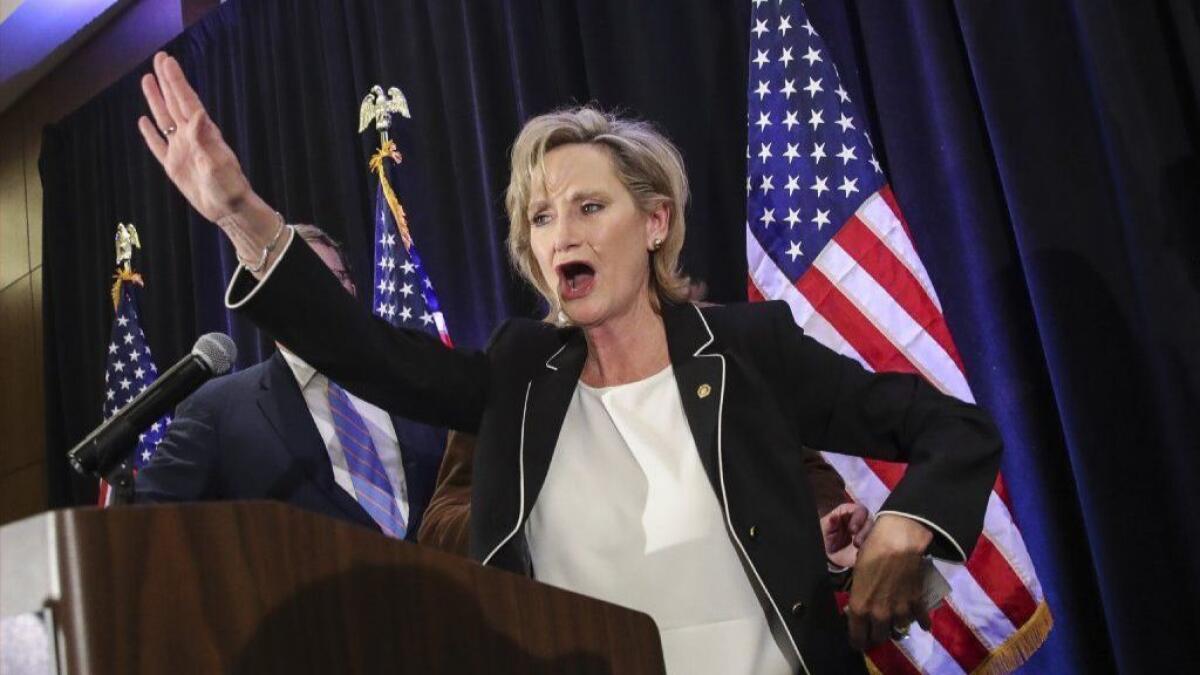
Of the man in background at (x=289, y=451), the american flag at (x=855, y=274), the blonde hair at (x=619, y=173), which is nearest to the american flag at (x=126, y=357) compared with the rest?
the man in background at (x=289, y=451)

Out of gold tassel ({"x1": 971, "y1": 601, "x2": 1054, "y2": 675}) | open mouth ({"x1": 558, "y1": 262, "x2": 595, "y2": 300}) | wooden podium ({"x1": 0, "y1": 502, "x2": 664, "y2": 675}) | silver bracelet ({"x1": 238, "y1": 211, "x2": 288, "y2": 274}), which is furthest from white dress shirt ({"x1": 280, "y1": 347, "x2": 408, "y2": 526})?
wooden podium ({"x1": 0, "y1": 502, "x2": 664, "y2": 675})

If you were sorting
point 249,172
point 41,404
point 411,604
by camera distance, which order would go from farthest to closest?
point 41,404 → point 249,172 → point 411,604

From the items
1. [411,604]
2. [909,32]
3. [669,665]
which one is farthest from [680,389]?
[909,32]

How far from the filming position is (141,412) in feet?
4.77

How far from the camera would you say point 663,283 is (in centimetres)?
217

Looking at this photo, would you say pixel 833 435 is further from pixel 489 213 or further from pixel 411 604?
pixel 489 213

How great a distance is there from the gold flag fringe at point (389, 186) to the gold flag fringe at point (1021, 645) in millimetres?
2026

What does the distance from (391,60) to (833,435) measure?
287 cm

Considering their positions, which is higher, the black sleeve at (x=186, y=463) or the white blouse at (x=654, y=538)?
the black sleeve at (x=186, y=463)

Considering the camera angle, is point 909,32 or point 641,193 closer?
point 641,193

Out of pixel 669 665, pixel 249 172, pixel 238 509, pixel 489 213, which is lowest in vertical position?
pixel 669 665

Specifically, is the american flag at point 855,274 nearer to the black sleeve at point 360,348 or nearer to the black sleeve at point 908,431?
the black sleeve at point 908,431

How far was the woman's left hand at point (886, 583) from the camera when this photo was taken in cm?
161

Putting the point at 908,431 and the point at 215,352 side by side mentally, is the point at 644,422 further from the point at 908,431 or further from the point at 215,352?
the point at 215,352
